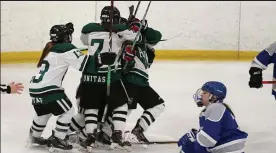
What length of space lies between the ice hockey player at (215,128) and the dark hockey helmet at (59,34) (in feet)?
2.91

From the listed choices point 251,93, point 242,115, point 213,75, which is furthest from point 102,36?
point 213,75

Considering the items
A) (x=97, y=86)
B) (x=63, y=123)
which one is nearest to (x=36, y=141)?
(x=63, y=123)

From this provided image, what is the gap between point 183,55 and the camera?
270 inches

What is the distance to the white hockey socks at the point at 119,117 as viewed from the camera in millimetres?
3699

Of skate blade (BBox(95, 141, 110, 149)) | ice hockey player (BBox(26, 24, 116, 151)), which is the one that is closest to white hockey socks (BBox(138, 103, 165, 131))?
skate blade (BBox(95, 141, 110, 149))

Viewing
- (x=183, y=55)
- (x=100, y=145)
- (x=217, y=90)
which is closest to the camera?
(x=217, y=90)

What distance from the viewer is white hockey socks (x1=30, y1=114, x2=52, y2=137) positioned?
370cm

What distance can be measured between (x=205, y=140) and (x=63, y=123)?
92 cm

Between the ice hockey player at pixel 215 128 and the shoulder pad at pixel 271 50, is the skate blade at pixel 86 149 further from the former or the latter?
the shoulder pad at pixel 271 50

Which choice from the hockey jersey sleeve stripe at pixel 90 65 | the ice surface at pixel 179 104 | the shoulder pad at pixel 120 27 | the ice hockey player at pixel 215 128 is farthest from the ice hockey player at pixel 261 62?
the hockey jersey sleeve stripe at pixel 90 65

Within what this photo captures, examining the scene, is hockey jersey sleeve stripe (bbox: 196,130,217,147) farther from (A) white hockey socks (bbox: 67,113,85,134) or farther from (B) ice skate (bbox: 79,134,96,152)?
(A) white hockey socks (bbox: 67,113,85,134)

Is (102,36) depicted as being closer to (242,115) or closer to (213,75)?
(242,115)

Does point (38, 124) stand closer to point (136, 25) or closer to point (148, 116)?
point (148, 116)

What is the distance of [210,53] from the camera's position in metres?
6.79
